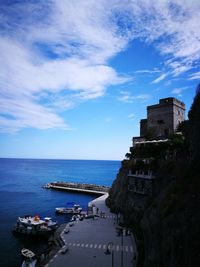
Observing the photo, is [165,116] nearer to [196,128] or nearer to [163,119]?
[163,119]

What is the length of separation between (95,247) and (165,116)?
3527 cm

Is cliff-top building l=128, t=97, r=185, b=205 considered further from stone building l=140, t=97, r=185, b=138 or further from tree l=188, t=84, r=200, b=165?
tree l=188, t=84, r=200, b=165

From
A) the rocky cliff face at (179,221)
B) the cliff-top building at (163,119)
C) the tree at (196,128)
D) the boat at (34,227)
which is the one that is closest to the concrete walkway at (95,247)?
the rocky cliff face at (179,221)

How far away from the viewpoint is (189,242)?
17.5 meters

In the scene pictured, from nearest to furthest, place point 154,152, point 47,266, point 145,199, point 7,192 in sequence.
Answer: point 47,266 → point 145,199 → point 154,152 → point 7,192

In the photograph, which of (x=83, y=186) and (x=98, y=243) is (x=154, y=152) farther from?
(x=83, y=186)

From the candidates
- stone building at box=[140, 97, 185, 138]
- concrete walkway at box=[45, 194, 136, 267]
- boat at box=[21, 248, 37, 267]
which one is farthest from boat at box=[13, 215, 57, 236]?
stone building at box=[140, 97, 185, 138]

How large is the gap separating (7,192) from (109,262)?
81.7 meters

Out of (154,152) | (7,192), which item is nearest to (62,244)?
(154,152)

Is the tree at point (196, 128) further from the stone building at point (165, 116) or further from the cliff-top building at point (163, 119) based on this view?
the stone building at point (165, 116)

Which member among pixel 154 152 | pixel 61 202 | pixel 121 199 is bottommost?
pixel 61 202

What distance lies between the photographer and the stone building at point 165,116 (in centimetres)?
6038

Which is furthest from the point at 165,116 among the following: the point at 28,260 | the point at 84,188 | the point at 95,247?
the point at 84,188

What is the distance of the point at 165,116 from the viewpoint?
61.6 m
